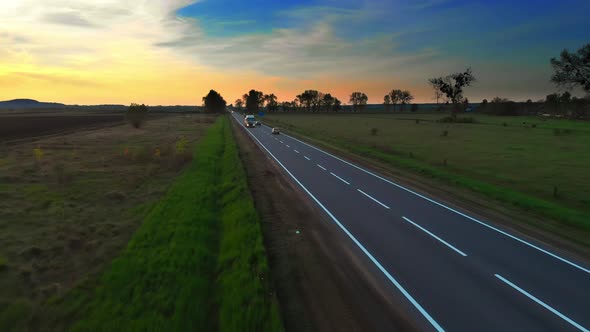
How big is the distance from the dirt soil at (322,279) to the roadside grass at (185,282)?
0.54 m

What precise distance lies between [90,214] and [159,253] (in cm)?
625

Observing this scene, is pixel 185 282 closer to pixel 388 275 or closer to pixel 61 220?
pixel 388 275

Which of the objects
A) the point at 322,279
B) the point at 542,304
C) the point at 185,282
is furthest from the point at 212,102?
the point at 542,304

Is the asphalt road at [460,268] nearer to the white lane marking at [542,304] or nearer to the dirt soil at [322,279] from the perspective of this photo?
the white lane marking at [542,304]

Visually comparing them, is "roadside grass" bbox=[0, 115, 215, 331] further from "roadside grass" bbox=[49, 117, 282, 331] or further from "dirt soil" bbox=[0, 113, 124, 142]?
"dirt soil" bbox=[0, 113, 124, 142]

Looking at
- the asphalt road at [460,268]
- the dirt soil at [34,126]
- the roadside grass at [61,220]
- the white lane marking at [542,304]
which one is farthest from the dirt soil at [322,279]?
the dirt soil at [34,126]

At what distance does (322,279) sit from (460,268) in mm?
4283

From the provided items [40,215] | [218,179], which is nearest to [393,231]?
[218,179]

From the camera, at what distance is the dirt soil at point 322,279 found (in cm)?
693

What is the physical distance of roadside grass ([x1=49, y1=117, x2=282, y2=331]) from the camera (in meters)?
6.85

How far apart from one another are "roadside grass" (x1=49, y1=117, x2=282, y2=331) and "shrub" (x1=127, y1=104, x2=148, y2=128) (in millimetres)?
54759

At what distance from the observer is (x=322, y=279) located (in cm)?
864

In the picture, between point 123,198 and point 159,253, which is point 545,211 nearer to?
point 159,253

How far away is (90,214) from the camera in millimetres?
13875
